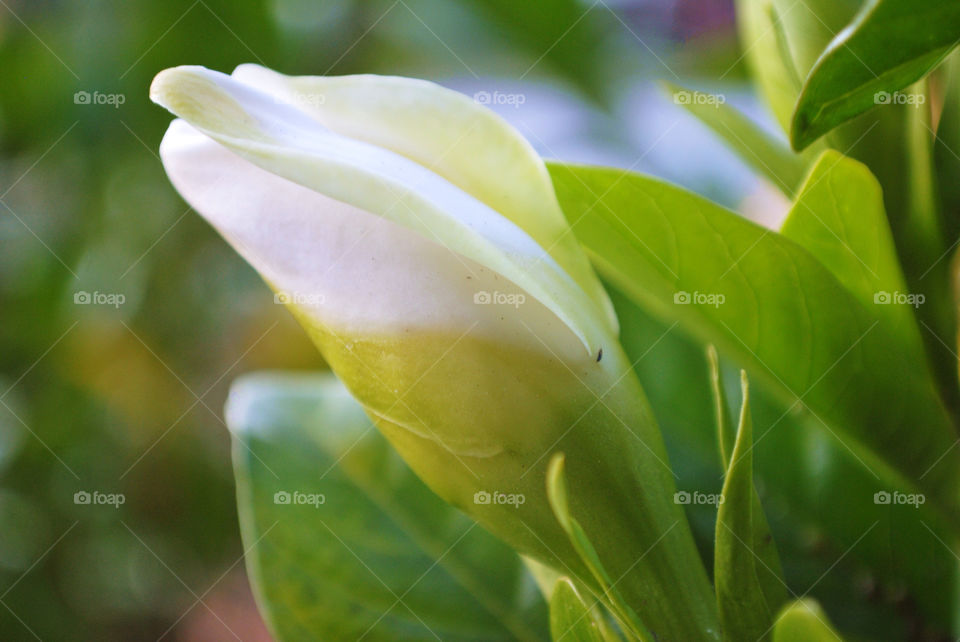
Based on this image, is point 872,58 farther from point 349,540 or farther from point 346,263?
point 349,540

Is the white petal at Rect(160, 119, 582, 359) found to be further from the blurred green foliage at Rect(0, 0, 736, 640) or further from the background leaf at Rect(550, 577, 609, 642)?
the blurred green foliage at Rect(0, 0, 736, 640)

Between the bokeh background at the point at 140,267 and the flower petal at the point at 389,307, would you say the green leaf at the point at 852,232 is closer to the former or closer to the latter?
the flower petal at the point at 389,307

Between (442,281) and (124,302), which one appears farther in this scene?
(124,302)

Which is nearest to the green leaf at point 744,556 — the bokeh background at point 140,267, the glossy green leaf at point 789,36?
the glossy green leaf at point 789,36

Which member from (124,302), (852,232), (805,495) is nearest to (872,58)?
(852,232)

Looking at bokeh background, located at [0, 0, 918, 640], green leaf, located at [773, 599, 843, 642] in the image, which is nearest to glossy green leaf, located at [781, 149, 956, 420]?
green leaf, located at [773, 599, 843, 642]

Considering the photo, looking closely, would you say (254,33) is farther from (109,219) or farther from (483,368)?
(483,368)

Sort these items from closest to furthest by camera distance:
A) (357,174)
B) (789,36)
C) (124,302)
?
(357,174) < (789,36) < (124,302)

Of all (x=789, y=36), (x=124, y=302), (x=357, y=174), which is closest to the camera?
(x=357, y=174)
